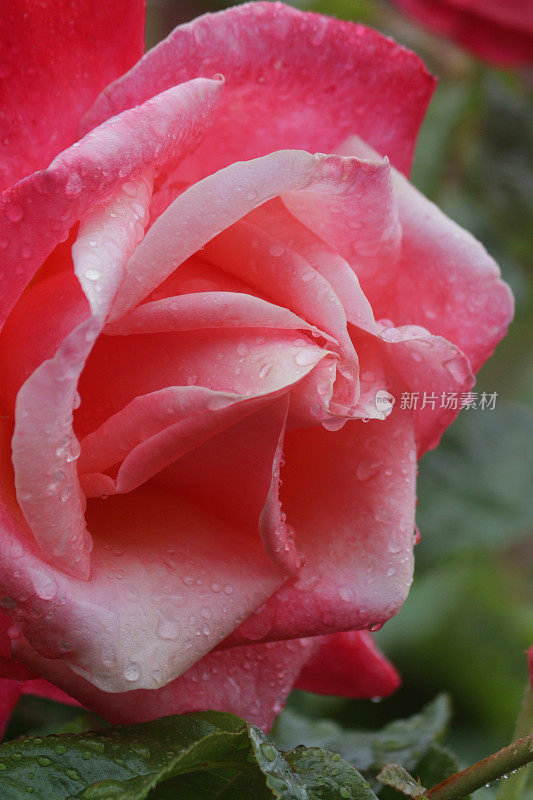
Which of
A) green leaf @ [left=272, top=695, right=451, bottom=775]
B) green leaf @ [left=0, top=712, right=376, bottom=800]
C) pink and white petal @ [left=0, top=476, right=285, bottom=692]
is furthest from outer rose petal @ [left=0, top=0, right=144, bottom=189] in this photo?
green leaf @ [left=272, top=695, right=451, bottom=775]

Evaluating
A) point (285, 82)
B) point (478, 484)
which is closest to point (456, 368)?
point (285, 82)

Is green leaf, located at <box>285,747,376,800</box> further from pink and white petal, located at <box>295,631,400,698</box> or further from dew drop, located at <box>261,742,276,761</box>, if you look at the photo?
pink and white petal, located at <box>295,631,400,698</box>

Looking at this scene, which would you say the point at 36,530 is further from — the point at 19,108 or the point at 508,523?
the point at 508,523

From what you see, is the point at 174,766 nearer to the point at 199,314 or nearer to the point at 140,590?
the point at 140,590

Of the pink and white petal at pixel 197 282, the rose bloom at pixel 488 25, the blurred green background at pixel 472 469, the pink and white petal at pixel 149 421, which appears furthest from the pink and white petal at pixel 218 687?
the rose bloom at pixel 488 25

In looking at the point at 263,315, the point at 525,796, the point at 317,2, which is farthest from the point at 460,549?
the point at 317,2

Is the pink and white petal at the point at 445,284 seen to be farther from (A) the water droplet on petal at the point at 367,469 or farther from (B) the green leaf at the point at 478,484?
(B) the green leaf at the point at 478,484
